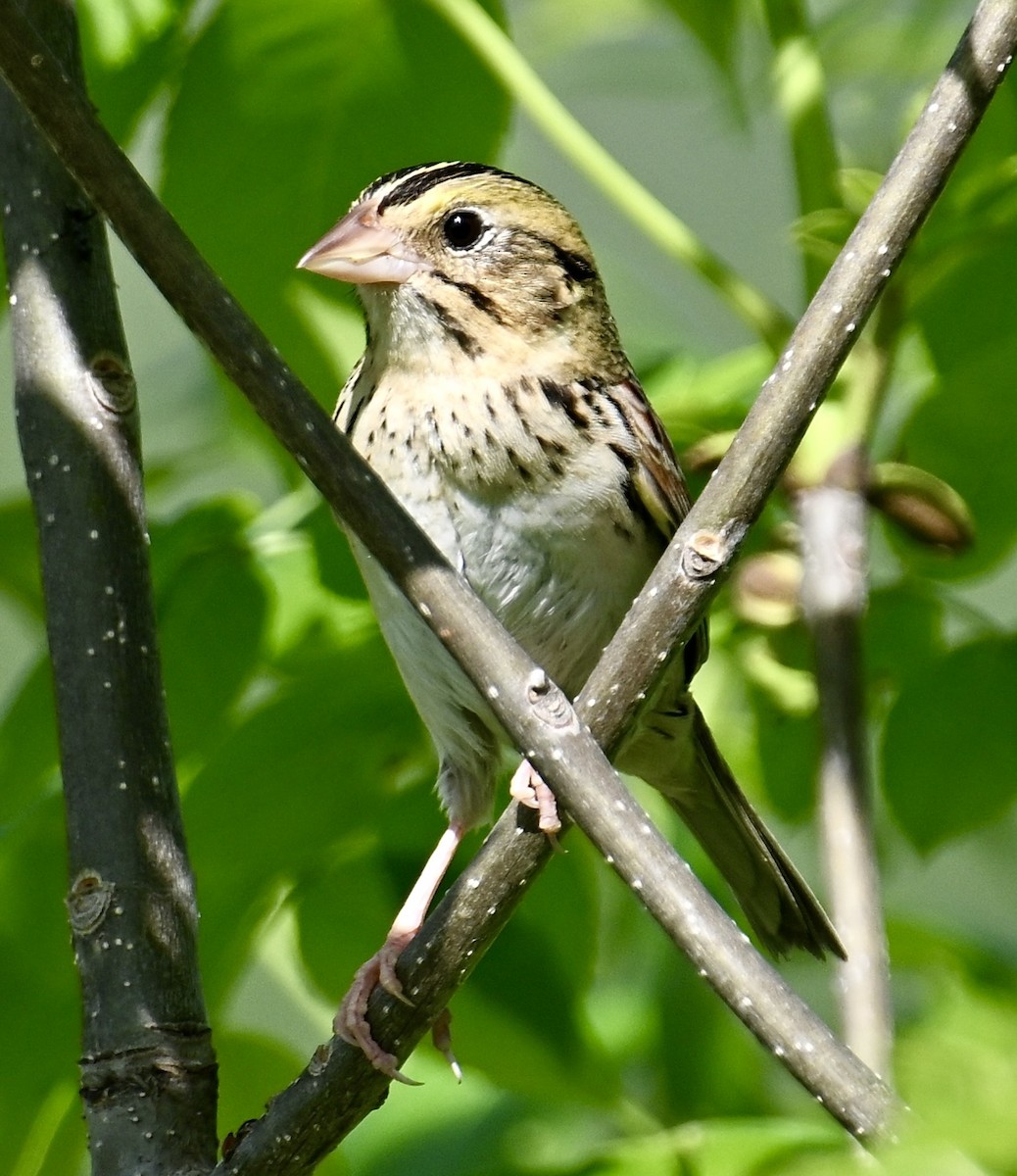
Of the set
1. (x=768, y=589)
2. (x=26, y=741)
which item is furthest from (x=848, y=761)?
(x=26, y=741)

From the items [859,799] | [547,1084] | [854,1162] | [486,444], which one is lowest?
[547,1084]

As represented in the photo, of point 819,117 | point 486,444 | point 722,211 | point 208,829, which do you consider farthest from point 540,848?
point 722,211

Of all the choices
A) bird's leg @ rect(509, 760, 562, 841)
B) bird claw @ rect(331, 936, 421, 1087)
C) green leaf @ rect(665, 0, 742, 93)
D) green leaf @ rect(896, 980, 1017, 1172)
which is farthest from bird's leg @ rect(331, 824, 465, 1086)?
green leaf @ rect(665, 0, 742, 93)

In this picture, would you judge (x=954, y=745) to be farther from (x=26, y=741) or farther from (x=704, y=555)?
(x=26, y=741)

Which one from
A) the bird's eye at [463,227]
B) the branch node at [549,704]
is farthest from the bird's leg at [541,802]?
the bird's eye at [463,227]

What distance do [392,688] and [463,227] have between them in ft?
1.76

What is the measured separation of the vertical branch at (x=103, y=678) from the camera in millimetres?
1243

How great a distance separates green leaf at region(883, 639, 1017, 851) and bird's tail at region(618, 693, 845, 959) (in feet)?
1.19

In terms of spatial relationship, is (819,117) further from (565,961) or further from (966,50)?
(565,961)

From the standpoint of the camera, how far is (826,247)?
55.7 inches

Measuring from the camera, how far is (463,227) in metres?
1.80

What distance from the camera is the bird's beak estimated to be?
1571 mm

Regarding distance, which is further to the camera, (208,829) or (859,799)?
(208,829)

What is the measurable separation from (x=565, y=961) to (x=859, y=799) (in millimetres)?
339
